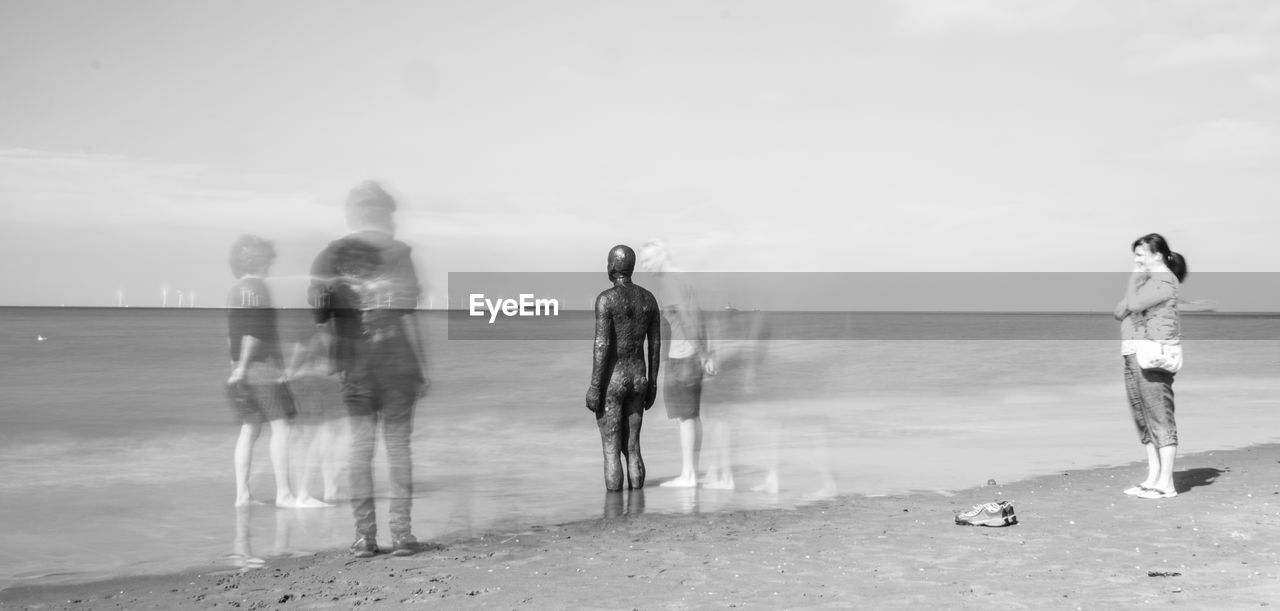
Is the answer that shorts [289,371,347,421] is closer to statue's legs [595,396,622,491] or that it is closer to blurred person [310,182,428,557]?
statue's legs [595,396,622,491]

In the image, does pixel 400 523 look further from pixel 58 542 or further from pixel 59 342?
pixel 59 342

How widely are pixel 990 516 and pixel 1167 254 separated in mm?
2870

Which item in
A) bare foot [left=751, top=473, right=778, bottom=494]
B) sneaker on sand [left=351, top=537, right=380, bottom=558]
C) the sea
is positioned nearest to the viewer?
sneaker on sand [left=351, top=537, right=380, bottom=558]

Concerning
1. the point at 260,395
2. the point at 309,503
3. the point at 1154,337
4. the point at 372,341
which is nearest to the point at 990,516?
the point at 1154,337

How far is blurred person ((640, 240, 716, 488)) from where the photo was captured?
384 inches

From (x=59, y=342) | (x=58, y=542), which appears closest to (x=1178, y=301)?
(x=58, y=542)

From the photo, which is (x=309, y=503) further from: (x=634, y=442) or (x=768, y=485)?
(x=768, y=485)

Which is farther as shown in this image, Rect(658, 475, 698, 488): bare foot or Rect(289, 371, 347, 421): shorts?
Rect(289, 371, 347, 421): shorts

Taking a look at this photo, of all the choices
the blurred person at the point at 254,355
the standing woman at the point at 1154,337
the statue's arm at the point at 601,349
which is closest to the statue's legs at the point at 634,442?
the statue's arm at the point at 601,349

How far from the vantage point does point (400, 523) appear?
22.8ft

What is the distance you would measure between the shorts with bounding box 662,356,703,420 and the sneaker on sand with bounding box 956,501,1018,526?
2.96m

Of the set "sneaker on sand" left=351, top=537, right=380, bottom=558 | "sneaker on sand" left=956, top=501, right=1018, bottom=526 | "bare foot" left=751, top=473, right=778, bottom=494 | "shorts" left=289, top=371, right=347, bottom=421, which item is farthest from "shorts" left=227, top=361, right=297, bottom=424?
"shorts" left=289, top=371, right=347, bottom=421

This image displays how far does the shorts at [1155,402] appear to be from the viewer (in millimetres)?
8641

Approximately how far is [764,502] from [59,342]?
5882 centimetres
